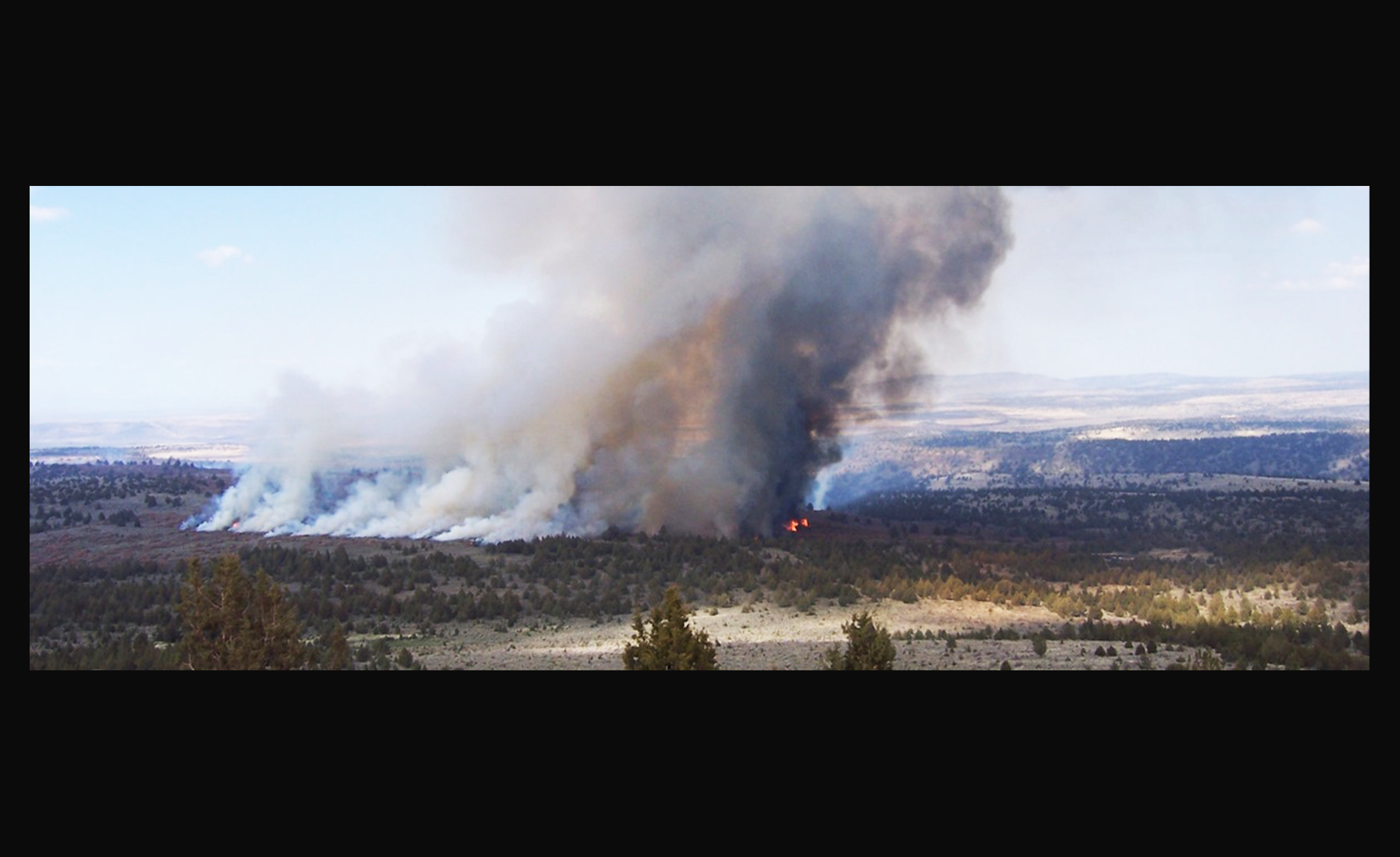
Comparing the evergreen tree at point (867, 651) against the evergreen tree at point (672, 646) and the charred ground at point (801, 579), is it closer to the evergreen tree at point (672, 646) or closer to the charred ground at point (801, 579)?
the evergreen tree at point (672, 646)

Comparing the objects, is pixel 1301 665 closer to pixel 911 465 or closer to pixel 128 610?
pixel 128 610

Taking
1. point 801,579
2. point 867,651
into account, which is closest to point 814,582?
point 801,579

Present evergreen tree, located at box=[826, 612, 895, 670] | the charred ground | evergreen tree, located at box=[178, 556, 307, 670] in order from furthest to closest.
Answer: the charred ground
evergreen tree, located at box=[178, 556, 307, 670]
evergreen tree, located at box=[826, 612, 895, 670]

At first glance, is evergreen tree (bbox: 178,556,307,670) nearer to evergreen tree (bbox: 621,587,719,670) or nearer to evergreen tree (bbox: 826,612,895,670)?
evergreen tree (bbox: 621,587,719,670)

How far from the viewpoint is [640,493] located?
1448 inches

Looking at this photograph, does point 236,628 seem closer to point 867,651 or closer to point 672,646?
point 672,646

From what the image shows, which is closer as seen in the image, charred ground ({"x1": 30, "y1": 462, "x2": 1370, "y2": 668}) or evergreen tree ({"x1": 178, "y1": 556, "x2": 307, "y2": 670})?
evergreen tree ({"x1": 178, "y1": 556, "x2": 307, "y2": 670})

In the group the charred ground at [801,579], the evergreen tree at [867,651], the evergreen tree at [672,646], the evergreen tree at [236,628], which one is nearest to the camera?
the evergreen tree at [672,646]

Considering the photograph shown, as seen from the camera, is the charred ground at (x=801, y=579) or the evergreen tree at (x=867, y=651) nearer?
the evergreen tree at (x=867, y=651)

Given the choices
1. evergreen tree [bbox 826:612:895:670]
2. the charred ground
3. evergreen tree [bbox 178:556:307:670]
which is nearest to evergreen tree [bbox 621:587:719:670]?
evergreen tree [bbox 826:612:895:670]

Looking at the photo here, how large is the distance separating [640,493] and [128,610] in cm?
1538

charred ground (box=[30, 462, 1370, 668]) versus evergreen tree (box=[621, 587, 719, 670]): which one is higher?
evergreen tree (box=[621, 587, 719, 670])

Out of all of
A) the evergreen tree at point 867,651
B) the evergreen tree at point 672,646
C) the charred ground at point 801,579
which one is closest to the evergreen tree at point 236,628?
the charred ground at point 801,579
